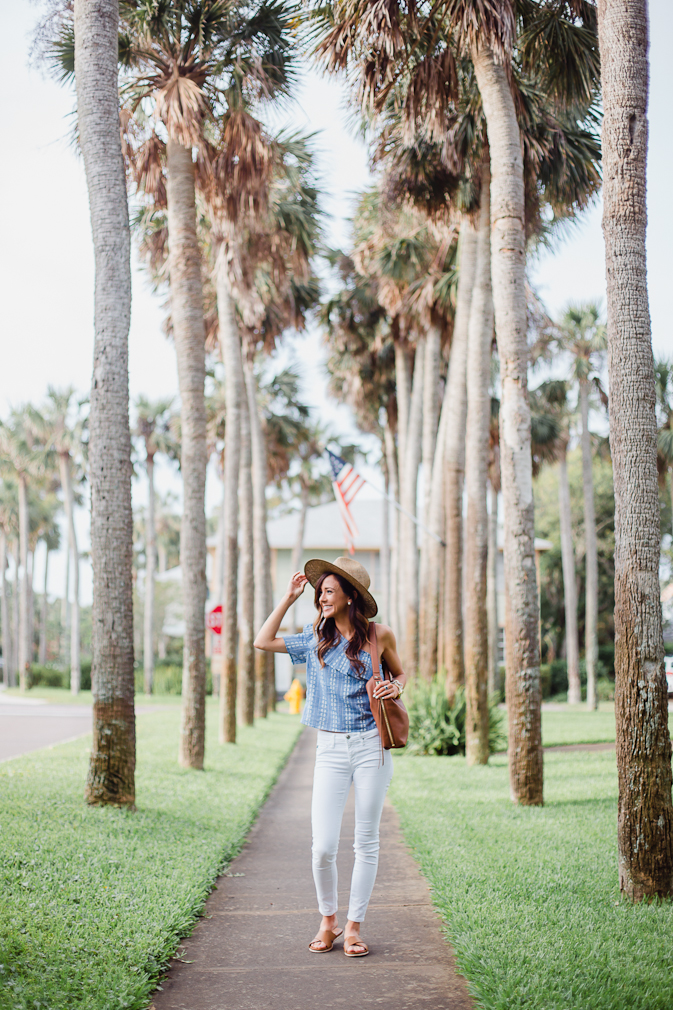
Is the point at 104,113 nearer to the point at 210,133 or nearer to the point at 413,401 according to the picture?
the point at 210,133

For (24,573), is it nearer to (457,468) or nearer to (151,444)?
(151,444)

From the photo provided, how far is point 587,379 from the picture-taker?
100 feet

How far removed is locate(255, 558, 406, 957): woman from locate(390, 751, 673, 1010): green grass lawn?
736 millimetres

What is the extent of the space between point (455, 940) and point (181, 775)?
7179 mm

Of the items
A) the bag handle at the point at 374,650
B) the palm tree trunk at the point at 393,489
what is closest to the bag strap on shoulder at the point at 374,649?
the bag handle at the point at 374,650

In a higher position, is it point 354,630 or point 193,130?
point 193,130

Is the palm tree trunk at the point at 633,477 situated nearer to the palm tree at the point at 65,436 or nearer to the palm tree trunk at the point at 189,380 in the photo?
the palm tree trunk at the point at 189,380

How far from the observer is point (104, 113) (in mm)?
8797

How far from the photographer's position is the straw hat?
195 inches

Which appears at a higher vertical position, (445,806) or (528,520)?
(528,520)

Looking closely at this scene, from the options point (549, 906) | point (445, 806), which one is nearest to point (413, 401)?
point (445, 806)

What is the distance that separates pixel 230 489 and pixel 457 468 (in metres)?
5.09

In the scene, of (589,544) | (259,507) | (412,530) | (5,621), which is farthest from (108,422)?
(5,621)

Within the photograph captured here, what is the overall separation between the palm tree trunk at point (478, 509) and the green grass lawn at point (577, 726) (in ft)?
18.0
